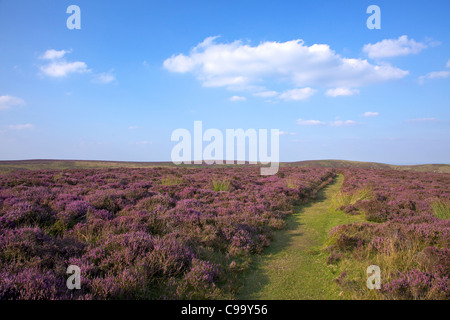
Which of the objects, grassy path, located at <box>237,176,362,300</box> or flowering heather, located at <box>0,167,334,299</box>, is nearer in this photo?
flowering heather, located at <box>0,167,334,299</box>

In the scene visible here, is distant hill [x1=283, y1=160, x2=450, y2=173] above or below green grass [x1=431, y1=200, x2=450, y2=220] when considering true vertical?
above

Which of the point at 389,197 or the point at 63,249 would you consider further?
the point at 389,197

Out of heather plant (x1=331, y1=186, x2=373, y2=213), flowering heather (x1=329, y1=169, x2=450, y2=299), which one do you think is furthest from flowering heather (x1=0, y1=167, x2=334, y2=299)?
heather plant (x1=331, y1=186, x2=373, y2=213)

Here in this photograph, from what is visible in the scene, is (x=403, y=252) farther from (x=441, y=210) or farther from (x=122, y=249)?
(x=441, y=210)

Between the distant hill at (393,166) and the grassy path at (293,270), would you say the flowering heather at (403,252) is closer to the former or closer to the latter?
the grassy path at (293,270)

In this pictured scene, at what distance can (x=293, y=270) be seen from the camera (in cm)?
550

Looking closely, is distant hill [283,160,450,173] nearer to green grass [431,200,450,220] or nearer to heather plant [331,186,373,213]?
heather plant [331,186,373,213]

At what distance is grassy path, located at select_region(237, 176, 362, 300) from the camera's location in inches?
177

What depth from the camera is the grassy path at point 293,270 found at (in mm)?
4500
